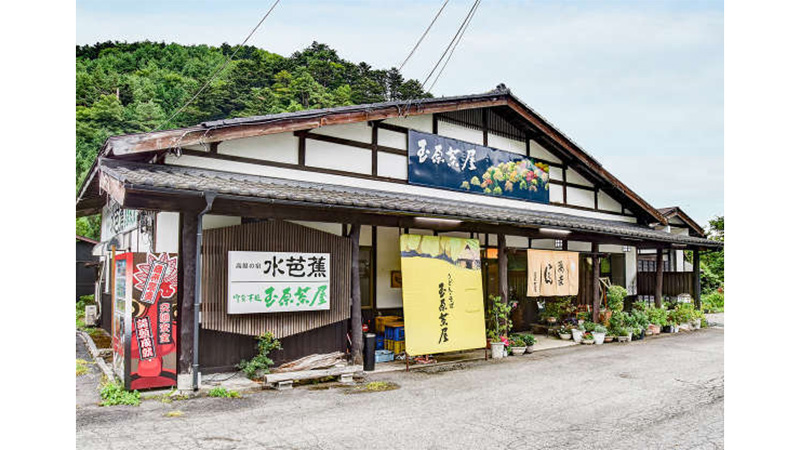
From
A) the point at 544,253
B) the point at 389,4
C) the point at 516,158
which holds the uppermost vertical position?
the point at 389,4

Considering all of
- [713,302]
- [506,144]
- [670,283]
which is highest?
[506,144]

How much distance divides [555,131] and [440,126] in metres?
3.83

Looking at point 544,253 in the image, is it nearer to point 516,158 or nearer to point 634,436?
point 516,158

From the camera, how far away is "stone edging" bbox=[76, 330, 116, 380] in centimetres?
811

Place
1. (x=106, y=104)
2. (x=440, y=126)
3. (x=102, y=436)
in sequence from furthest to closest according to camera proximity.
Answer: (x=106, y=104) → (x=440, y=126) → (x=102, y=436)

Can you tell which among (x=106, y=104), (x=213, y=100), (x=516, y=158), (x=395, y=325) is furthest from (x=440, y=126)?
(x=106, y=104)

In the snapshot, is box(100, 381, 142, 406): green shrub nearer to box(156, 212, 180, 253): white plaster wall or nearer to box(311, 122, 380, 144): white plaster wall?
box(156, 212, 180, 253): white plaster wall


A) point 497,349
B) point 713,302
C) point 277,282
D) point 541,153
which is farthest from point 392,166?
point 713,302

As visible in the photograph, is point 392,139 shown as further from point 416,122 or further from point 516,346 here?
point 516,346

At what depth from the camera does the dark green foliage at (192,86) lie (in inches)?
1283

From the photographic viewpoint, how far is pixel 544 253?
12.2 m

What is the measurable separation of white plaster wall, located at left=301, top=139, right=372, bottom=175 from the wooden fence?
11.7 metres

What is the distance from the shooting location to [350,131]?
34.2 feet

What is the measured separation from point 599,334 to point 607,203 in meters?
5.26
